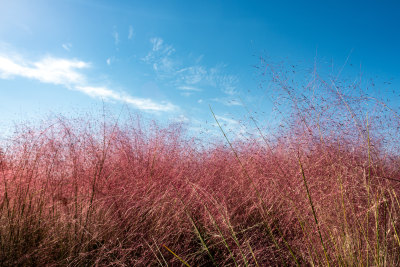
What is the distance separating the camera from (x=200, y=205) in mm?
2109

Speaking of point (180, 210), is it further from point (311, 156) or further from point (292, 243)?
point (311, 156)

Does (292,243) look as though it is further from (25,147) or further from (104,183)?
(25,147)

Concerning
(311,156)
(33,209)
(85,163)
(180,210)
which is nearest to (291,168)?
(311,156)

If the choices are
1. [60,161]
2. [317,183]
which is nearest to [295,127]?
[317,183]

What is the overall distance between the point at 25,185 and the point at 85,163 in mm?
569

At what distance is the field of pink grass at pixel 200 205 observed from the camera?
1396 mm

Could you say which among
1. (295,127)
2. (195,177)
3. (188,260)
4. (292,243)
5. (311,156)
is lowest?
(188,260)

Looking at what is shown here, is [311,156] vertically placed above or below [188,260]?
above

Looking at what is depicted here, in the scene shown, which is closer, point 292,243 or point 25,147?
point 292,243

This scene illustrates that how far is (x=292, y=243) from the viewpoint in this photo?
1688 mm

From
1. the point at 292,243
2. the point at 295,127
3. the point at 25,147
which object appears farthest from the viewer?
the point at 295,127

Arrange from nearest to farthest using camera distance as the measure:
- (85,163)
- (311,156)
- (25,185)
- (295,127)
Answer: (25,185), (311,156), (85,163), (295,127)

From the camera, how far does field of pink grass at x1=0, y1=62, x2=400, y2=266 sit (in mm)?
1396

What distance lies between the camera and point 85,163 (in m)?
2.33
